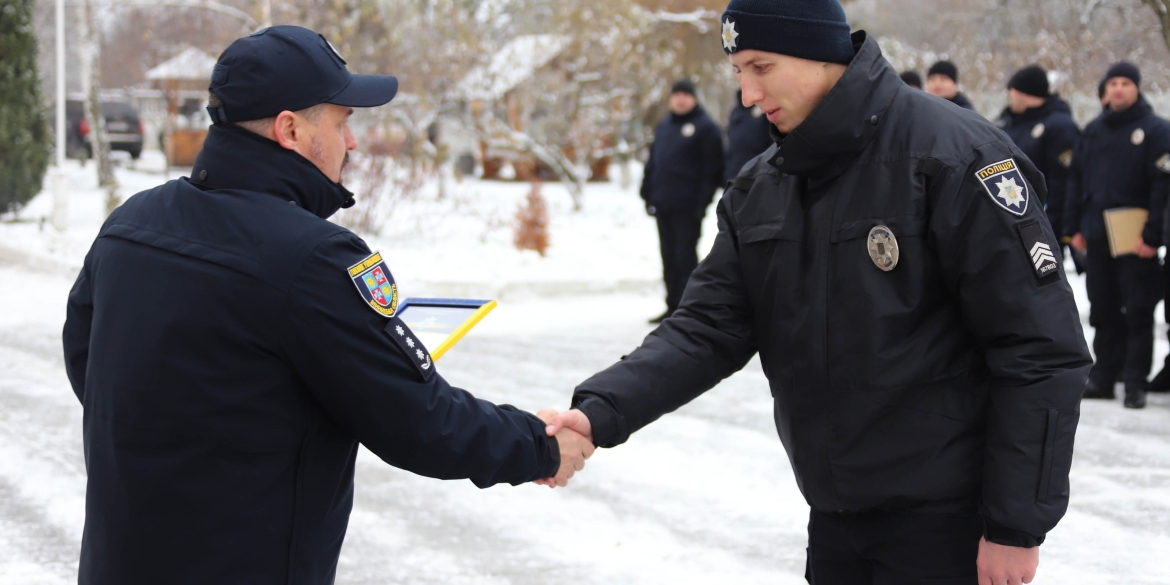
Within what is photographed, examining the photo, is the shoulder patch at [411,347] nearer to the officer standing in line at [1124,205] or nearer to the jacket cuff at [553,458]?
the jacket cuff at [553,458]

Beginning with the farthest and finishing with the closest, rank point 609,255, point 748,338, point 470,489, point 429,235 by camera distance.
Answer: point 429,235 < point 609,255 < point 470,489 < point 748,338

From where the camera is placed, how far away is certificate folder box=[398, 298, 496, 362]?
2.75 metres

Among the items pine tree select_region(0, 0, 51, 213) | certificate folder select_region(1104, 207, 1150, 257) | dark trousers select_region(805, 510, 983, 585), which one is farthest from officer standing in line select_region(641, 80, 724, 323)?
pine tree select_region(0, 0, 51, 213)

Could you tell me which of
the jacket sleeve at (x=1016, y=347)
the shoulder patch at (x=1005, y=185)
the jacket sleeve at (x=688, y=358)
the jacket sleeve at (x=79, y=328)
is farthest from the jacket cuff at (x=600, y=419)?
the jacket sleeve at (x=79, y=328)

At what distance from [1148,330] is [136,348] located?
23.1ft

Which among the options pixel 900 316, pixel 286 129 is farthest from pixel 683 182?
pixel 286 129

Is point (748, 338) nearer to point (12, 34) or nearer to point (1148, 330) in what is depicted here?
point (1148, 330)

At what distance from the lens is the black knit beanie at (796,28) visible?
245 cm

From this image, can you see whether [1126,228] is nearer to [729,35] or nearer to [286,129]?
[729,35]

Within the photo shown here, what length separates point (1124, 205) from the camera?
733cm

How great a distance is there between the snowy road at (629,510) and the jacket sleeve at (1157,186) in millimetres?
1184

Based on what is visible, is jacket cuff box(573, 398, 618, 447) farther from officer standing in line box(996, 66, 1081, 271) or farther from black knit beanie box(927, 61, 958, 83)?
black knit beanie box(927, 61, 958, 83)

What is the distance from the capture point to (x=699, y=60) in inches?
1097

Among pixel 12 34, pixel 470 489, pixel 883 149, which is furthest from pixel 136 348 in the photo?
pixel 12 34
